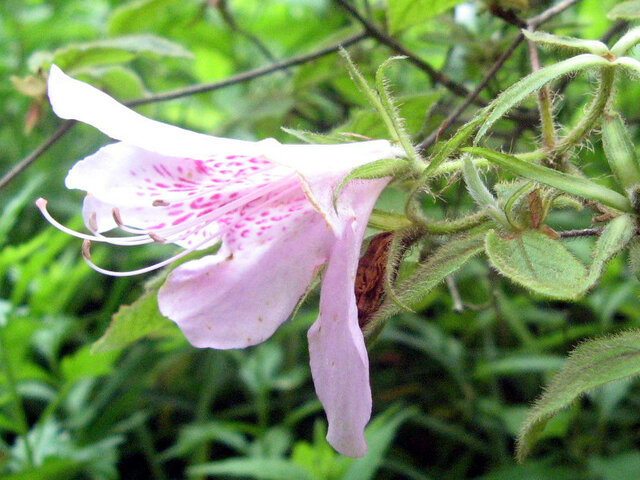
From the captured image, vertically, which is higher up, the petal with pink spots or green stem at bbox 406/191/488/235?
green stem at bbox 406/191/488/235

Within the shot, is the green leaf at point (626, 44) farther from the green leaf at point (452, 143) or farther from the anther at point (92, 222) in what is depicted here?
the anther at point (92, 222)

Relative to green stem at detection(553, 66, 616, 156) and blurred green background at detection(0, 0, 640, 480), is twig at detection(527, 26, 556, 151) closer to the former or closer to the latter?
green stem at detection(553, 66, 616, 156)

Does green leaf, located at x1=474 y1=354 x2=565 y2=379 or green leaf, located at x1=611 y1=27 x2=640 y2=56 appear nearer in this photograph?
green leaf, located at x1=611 y1=27 x2=640 y2=56

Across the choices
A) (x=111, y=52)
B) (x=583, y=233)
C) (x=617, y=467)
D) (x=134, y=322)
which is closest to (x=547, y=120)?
(x=583, y=233)

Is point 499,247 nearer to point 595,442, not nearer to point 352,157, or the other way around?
point 352,157

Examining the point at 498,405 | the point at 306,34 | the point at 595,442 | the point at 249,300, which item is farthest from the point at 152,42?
the point at 595,442

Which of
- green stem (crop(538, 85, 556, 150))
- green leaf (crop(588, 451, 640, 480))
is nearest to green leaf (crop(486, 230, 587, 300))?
green stem (crop(538, 85, 556, 150))

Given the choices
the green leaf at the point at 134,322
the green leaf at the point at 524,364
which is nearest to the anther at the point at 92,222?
the green leaf at the point at 134,322
